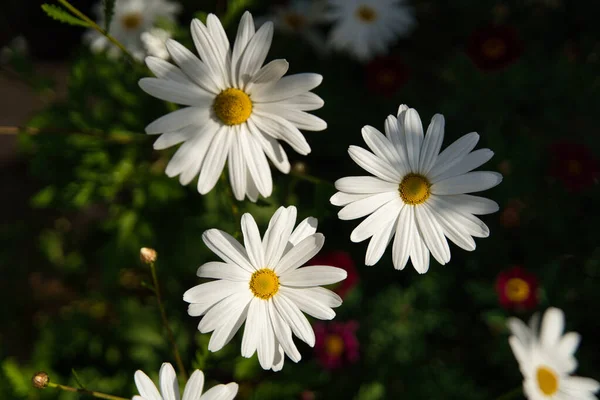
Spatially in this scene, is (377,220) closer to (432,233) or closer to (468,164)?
(432,233)

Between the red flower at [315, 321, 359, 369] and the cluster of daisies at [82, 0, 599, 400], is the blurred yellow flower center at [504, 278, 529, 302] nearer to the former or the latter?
the red flower at [315, 321, 359, 369]

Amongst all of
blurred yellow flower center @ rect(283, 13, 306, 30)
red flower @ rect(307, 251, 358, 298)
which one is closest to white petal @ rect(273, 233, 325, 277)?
red flower @ rect(307, 251, 358, 298)

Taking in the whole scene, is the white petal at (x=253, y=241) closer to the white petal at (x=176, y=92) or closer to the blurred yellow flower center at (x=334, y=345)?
the white petal at (x=176, y=92)

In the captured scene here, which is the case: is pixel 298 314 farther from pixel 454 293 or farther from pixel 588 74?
pixel 588 74

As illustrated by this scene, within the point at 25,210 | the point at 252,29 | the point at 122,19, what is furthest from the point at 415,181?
the point at 25,210

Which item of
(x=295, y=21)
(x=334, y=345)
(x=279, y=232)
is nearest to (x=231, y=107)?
(x=279, y=232)

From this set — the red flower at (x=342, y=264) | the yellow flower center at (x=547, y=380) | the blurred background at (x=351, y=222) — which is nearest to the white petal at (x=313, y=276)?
the blurred background at (x=351, y=222)

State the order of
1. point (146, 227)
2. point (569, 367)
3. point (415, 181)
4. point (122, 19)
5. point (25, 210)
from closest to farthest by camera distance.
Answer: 1. point (415, 181)
2. point (569, 367)
3. point (146, 227)
4. point (122, 19)
5. point (25, 210)
